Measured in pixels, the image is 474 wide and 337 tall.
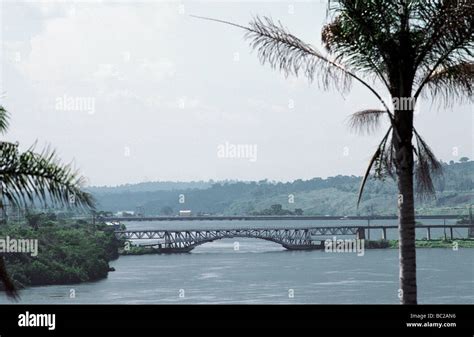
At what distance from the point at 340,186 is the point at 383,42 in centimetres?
4645

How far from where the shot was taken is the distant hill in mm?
51969

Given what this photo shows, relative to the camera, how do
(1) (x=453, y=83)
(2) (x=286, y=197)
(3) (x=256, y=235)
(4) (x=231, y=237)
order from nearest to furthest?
(1) (x=453, y=83)
(4) (x=231, y=237)
(3) (x=256, y=235)
(2) (x=286, y=197)

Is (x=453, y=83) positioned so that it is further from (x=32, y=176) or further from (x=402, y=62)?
(x=32, y=176)

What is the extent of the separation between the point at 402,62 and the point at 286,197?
50.8m

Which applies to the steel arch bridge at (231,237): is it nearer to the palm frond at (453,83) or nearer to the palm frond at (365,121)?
the palm frond at (365,121)

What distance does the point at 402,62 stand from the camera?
6691 millimetres

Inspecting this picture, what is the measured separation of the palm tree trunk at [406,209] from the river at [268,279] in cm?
1835

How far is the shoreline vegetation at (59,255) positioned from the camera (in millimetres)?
29828


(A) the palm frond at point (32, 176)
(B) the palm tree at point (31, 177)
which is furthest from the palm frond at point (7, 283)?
(A) the palm frond at point (32, 176)

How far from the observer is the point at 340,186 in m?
52.8

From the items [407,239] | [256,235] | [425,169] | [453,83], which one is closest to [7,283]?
[407,239]

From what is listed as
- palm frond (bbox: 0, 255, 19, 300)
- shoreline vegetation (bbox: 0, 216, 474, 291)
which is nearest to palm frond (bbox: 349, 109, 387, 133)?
palm frond (bbox: 0, 255, 19, 300)
